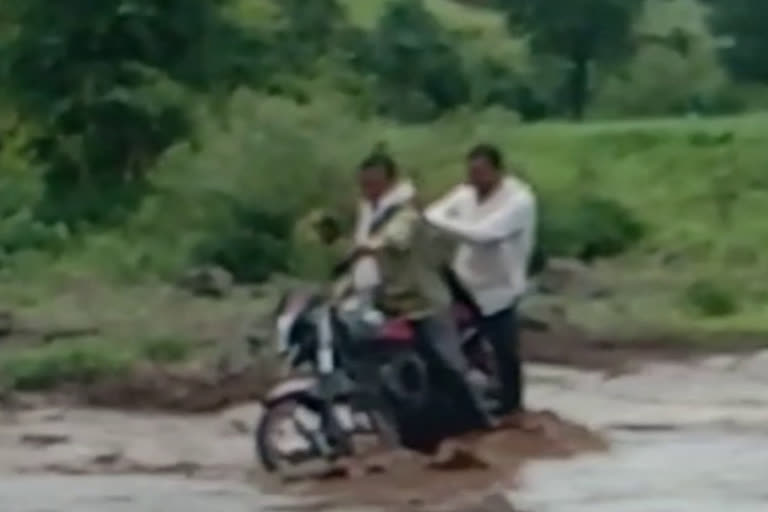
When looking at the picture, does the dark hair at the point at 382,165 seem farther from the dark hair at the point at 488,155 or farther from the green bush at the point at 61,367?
the green bush at the point at 61,367

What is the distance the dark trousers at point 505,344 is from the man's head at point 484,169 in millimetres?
739

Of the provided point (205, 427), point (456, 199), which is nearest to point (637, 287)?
point (205, 427)

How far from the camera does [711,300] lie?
31.0 meters

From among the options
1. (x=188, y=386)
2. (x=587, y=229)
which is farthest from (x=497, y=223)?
(x=587, y=229)

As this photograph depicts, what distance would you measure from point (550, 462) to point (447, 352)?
1.10 m

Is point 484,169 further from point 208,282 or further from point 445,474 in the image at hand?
point 208,282

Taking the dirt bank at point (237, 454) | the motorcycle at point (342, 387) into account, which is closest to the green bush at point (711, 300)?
the dirt bank at point (237, 454)

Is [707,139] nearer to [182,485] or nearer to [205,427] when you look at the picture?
[205,427]

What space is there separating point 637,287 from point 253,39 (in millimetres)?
11095

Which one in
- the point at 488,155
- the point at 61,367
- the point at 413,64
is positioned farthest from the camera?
the point at 413,64

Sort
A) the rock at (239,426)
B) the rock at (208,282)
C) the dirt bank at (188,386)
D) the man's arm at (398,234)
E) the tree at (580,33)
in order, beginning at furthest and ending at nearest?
the tree at (580,33) → the rock at (208,282) → the dirt bank at (188,386) → the rock at (239,426) → the man's arm at (398,234)

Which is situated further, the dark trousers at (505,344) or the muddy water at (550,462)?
the dark trousers at (505,344)

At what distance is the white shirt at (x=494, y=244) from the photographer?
15867mm

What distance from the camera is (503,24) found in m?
75.8
